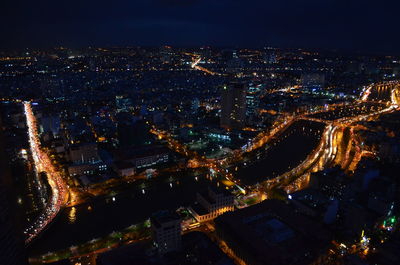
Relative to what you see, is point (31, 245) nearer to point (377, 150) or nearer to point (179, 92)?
point (377, 150)

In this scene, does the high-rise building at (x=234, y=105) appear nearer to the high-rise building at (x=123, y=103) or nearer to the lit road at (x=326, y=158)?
the lit road at (x=326, y=158)

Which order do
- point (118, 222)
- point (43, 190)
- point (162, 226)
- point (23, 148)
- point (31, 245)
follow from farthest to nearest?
point (23, 148), point (43, 190), point (118, 222), point (31, 245), point (162, 226)

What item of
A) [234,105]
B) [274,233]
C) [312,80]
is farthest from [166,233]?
[312,80]

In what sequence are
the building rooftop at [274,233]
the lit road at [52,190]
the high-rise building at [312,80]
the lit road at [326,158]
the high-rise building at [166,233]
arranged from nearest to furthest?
the building rooftop at [274,233], the high-rise building at [166,233], the lit road at [52,190], the lit road at [326,158], the high-rise building at [312,80]

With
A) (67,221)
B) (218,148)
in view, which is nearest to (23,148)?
(67,221)

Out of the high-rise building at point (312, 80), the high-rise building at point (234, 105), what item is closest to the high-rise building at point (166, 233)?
the high-rise building at point (234, 105)
